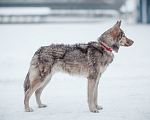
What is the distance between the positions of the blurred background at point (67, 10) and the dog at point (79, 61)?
1267cm

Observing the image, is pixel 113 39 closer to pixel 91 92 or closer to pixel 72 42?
pixel 91 92

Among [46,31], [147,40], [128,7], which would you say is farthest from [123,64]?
[128,7]

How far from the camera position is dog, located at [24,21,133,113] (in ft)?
11.1

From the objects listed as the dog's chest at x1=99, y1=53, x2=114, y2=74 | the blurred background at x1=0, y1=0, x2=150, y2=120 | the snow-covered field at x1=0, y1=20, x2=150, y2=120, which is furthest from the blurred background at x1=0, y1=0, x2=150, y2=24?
the dog's chest at x1=99, y1=53, x2=114, y2=74

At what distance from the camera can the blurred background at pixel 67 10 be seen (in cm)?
1581

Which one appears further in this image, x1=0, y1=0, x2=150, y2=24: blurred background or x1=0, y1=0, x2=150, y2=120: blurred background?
x1=0, y1=0, x2=150, y2=24: blurred background

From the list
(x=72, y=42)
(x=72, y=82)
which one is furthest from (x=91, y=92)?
(x=72, y=42)

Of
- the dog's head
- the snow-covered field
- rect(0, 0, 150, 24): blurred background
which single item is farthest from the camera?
rect(0, 0, 150, 24): blurred background

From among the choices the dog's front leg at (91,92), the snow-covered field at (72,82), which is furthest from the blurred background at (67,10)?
the dog's front leg at (91,92)

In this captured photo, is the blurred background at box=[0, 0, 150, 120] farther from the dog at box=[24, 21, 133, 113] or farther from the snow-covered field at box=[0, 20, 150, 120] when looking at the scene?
the dog at box=[24, 21, 133, 113]

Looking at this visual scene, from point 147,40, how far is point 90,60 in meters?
9.33

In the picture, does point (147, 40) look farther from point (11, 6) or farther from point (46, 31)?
point (11, 6)

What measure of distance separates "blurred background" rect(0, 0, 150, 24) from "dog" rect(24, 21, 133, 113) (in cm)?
1267

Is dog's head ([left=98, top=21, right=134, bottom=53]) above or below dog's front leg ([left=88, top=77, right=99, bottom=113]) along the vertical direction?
above
